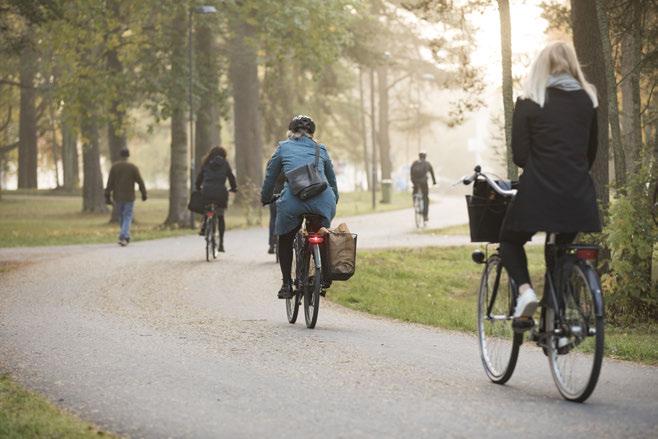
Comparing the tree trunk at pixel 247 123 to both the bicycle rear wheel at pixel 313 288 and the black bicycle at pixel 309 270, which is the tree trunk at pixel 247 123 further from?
the bicycle rear wheel at pixel 313 288

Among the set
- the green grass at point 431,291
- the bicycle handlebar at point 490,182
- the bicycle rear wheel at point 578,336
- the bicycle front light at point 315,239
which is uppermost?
the bicycle handlebar at point 490,182

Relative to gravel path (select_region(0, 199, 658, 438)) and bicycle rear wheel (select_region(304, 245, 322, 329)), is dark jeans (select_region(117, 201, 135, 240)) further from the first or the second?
bicycle rear wheel (select_region(304, 245, 322, 329))

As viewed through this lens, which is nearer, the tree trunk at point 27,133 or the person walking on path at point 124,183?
the person walking on path at point 124,183

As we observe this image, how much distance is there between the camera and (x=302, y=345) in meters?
9.95

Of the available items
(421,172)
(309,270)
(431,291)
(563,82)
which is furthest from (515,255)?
(421,172)

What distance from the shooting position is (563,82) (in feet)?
23.0

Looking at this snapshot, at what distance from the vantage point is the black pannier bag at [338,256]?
1109 centimetres

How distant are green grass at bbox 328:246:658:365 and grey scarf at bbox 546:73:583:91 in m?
3.10

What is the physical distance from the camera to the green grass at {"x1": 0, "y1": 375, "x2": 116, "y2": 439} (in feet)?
21.0

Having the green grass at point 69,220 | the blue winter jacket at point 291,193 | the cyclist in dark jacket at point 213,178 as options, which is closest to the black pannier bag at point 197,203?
the cyclist in dark jacket at point 213,178

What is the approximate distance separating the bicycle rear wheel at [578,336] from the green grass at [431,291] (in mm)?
2446

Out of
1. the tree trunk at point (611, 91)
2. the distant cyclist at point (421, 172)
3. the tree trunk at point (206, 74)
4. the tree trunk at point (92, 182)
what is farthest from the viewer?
the tree trunk at point (92, 182)

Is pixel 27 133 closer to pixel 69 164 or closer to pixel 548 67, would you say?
pixel 69 164

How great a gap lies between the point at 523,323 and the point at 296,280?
15.3 feet
